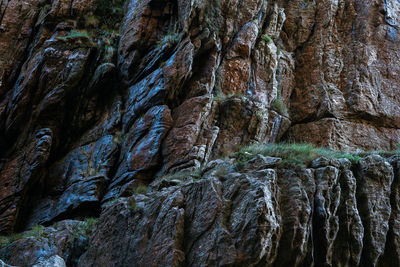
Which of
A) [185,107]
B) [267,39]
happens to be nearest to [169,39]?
[185,107]

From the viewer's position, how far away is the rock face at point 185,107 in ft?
32.8

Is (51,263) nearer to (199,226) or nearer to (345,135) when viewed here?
(199,226)

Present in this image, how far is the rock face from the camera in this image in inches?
393

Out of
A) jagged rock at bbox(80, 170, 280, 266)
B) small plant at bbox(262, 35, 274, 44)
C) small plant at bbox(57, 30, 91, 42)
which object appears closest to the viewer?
jagged rock at bbox(80, 170, 280, 266)

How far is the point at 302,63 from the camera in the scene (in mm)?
18688

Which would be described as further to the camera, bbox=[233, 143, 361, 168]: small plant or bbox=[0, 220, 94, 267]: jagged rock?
bbox=[0, 220, 94, 267]: jagged rock

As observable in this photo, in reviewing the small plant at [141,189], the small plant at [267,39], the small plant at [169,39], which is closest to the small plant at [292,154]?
the small plant at [141,189]

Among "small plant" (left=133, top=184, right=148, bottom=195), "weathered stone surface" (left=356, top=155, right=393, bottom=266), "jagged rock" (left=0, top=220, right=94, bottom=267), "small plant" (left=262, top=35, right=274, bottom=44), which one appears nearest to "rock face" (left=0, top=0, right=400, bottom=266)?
"weathered stone surface" (left=356, top=155, right=393, bottom=266)

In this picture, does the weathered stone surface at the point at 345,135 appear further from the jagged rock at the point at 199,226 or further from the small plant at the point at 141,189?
the jagged rock at the point at 199,226

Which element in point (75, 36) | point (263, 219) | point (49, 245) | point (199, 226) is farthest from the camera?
point (75, 36)

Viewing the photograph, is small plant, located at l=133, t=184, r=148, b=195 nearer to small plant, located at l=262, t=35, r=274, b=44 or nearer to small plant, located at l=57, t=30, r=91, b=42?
small plant, located at l=57, t=30, r=91, b=42

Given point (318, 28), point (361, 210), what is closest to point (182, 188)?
point (361, 210)

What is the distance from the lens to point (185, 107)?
14.9 metres

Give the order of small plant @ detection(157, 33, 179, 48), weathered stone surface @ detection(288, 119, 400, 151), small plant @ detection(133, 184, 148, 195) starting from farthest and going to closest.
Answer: small plant @ detection(157, 33, 179, 48) → weathered stone surface @ detection(288, 119, 400, 151) → small plant @ detection(133, 184, 148, 195)
